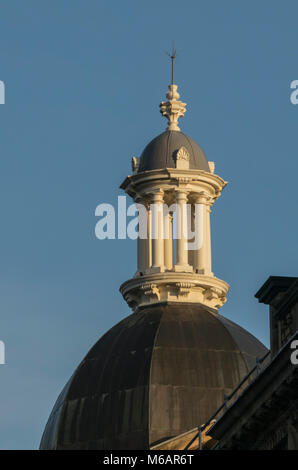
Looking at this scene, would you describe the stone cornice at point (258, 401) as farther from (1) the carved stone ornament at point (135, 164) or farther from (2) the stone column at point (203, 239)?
(1) the carved stone ornament at point (135, 164)

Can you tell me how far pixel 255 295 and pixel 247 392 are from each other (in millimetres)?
4854

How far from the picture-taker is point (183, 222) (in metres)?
103

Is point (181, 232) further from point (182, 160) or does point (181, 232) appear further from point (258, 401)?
point (258, 401)

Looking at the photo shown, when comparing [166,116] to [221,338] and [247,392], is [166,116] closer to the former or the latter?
Answer: [221,338]

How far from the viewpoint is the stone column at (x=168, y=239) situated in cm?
10419

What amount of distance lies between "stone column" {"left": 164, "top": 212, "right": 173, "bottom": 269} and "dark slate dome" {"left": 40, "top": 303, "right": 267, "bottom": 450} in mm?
5867

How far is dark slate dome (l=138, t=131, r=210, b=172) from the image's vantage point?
104 m

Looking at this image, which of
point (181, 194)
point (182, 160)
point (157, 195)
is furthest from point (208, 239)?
point (182, 160)

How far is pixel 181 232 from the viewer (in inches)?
4070

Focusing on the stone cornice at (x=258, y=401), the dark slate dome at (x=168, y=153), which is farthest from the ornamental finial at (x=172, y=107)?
the stone cornice at (x=258, y=401)

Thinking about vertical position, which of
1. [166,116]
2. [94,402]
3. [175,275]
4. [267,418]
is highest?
[166,116]
